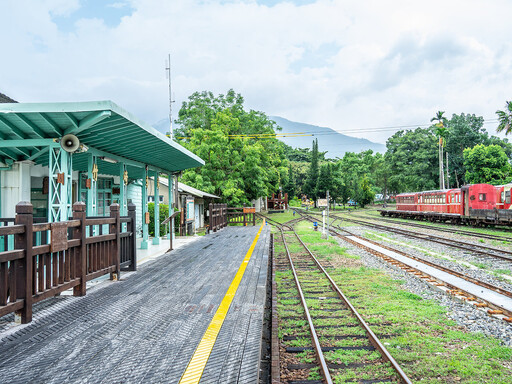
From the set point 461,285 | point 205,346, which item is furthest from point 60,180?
point 461,285

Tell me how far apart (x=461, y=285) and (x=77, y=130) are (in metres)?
8.07

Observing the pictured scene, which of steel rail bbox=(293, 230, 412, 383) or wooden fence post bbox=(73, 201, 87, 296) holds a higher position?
wooden fence post bbox=(73, 201, 87, 296)

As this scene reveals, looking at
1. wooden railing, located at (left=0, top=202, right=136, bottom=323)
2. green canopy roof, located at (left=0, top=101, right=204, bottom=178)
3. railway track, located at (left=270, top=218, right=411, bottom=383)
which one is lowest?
railway track, located at (left=270, top=218, right=411, bottom=383)

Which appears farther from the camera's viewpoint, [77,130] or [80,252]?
[77,130]

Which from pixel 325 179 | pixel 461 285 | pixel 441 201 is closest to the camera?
pixel 461 285

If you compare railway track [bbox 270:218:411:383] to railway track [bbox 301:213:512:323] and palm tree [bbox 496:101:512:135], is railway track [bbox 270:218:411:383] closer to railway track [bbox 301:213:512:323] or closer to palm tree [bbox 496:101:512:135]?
railway track [bbox 301:213:512:323]

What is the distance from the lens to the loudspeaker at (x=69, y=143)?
6113 millimetres

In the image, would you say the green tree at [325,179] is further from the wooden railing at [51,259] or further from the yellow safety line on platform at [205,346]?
the yellow safety line on platform at [205,346]

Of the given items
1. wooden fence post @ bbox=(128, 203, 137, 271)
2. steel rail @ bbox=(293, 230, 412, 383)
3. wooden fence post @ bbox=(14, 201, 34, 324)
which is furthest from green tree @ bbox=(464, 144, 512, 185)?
wooden fence post @ bbox=(14, 201, 34, 324)

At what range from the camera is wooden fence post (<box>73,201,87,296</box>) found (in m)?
4.82

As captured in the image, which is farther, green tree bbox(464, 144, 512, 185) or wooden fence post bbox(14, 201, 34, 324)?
green tree bbox(464, 144, 512, 185)

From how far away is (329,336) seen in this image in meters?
4.86

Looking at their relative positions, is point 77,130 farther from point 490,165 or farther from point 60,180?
point 490,165

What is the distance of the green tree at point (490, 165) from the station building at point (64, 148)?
38.1m
